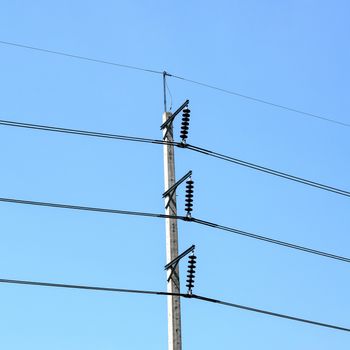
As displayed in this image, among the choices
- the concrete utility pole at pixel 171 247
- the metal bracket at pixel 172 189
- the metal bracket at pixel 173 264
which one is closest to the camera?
the concrete utility pole at pixel 171 247

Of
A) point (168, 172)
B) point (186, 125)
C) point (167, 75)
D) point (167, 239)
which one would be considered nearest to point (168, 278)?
point (167, 239)

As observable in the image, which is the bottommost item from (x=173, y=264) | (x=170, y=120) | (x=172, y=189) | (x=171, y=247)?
(x=173, y=264)

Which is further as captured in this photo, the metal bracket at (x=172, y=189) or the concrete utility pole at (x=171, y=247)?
the metal bracket at (x=172, y=189)

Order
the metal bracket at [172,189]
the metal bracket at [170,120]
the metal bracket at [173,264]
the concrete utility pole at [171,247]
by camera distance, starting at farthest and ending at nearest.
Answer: the metal bracket at [170,120]
the metal bracket at [172,189]
the metal bracket at [173,264]
the concrete utility pole at [171,247]

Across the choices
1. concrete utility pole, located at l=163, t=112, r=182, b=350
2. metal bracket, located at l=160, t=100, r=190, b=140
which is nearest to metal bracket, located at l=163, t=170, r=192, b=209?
concrete utility pole, located at l=163, t=112, r=182, b=350

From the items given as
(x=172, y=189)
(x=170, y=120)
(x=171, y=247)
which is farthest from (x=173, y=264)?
(x=170, y=120)

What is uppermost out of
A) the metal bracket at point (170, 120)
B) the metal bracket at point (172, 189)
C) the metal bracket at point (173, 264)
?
the metal bracket at point (170, 120)

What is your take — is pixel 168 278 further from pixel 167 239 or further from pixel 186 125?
pixel 186 125

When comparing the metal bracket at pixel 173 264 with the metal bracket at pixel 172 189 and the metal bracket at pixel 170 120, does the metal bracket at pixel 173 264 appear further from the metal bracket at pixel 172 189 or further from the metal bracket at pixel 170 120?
the metal bracket at pixel 170 120

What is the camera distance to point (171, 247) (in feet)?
74.6

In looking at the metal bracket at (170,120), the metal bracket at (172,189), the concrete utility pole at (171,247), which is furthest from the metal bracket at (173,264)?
the metal bracket at (170,120)

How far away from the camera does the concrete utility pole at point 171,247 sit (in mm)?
21656

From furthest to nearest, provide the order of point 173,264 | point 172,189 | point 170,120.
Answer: point 170,120 < point 172,189 < point 173,264

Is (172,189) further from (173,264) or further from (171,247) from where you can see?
(173,264)
